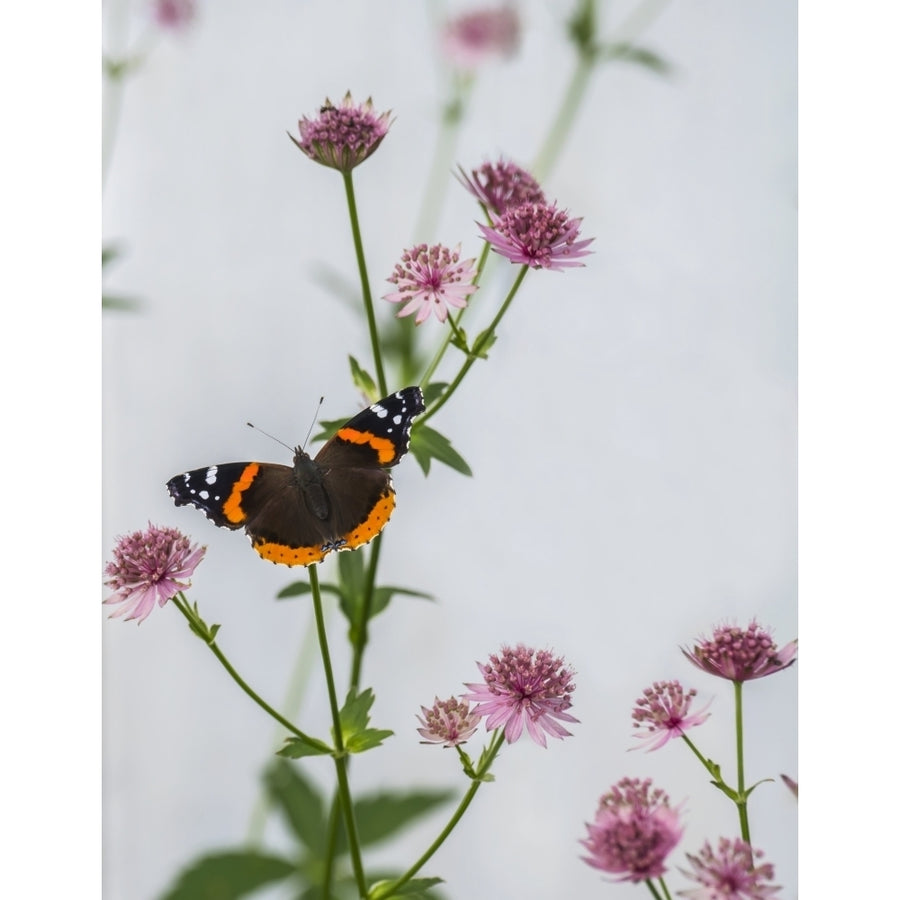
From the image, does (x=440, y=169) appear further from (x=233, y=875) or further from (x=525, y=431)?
(x=233, y=875)

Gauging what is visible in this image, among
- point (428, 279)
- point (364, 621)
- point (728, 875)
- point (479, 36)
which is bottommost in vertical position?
point (728, 875)

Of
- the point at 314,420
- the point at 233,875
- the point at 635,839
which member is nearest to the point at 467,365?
the point at 314,420

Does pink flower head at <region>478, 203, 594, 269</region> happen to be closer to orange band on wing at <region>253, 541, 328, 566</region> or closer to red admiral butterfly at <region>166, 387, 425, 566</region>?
red admiral butterfly at <region>166, 387, 425, 566</region>

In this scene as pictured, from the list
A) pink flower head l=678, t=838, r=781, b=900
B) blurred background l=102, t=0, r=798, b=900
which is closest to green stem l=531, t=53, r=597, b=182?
blurred background l=102, t=0, r=798, b=900

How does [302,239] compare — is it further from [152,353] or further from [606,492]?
[606,492]

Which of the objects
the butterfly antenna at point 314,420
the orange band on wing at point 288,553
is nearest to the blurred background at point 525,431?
Result: the butterfly antenna at point 314,420
